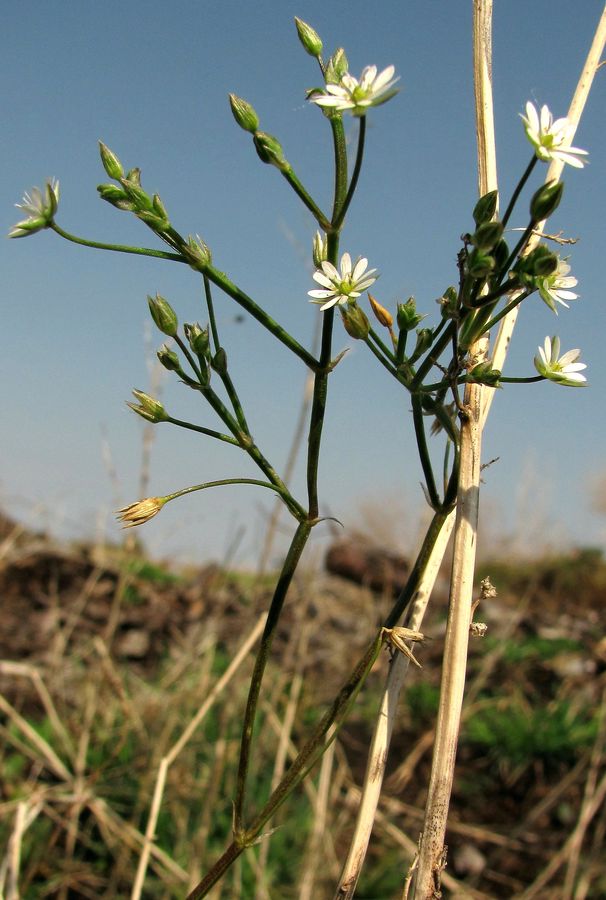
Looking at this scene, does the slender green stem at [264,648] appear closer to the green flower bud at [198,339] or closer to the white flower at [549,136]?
the green flower bud at [198,339]

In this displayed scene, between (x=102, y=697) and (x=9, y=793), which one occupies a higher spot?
(x=102, y=697)

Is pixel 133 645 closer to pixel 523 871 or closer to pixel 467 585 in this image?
pixel 523 871

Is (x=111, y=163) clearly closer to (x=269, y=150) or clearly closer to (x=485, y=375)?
(x=269, y=150)

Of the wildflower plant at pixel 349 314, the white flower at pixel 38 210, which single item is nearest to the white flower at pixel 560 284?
the wildflower plant at pixel 349 314

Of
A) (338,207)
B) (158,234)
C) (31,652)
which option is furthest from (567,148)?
(31,652)

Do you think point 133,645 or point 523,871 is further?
point 133,645

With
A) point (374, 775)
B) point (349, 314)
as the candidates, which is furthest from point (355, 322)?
point (374, 775)
